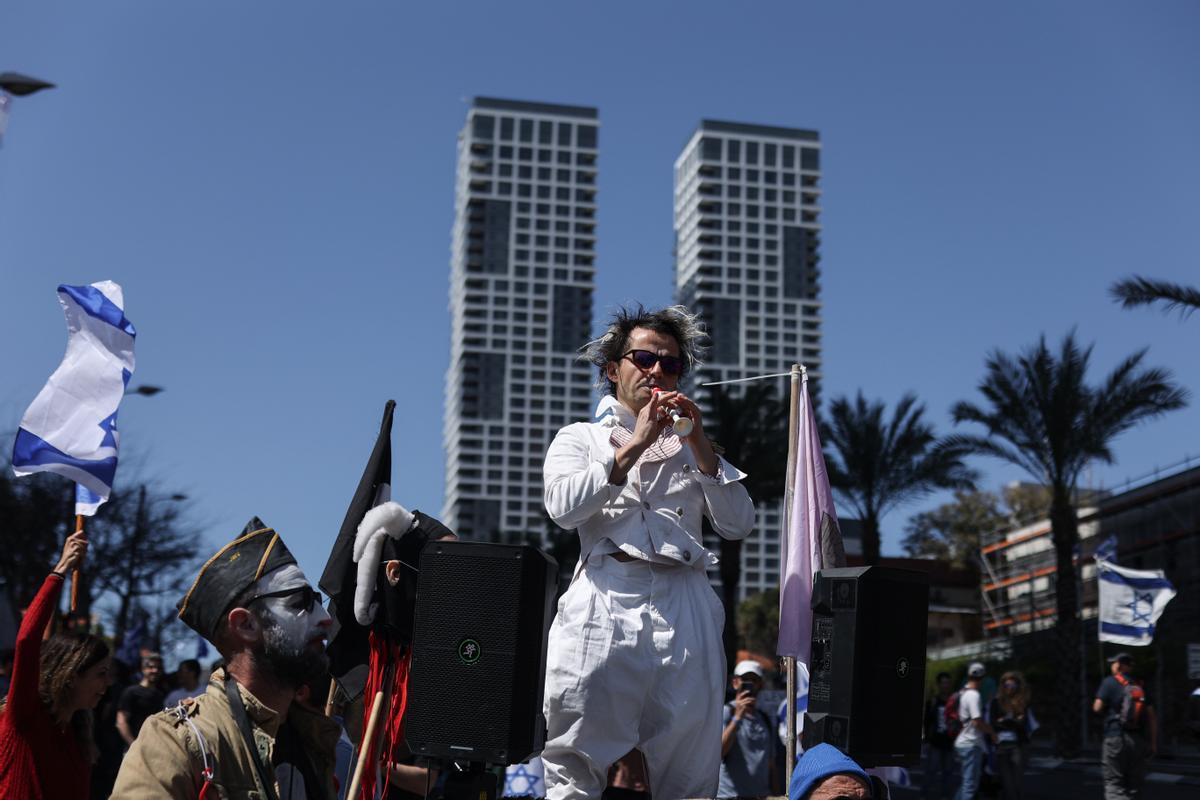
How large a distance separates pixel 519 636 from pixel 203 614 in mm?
1071

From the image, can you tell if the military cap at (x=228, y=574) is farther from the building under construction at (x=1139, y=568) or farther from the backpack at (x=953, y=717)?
the building under construction at (x=1139, y=568)

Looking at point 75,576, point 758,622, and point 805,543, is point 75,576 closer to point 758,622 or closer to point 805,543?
point 805,543

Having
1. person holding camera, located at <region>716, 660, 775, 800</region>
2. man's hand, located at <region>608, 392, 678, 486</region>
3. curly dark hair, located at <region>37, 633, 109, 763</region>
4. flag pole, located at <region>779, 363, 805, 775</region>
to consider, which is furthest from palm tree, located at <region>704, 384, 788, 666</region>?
man's hand, located at <region>608, 392, 678, 486</region>

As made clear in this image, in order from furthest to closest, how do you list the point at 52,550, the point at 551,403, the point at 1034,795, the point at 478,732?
the point at 551,403
the point at 52,550
the point at 1034,795
the point at 478,732

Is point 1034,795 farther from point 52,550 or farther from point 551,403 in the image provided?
point 551,403

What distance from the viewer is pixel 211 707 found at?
310 cm

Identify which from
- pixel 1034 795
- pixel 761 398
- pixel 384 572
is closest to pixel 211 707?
pixel 384 572

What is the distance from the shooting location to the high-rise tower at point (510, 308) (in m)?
182

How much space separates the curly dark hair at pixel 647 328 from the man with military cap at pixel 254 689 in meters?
1.87

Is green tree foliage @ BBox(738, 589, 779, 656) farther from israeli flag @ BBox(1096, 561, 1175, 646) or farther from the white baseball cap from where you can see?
the white baseball cap

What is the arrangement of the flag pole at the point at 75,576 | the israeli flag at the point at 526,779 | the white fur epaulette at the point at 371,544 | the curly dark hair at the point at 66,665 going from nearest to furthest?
the white fur epaulette at the point at 371,544
the curly dark hair at the point at 66,665
the flag pole at the point at 75,576
the israeli flag at the point at 526,779

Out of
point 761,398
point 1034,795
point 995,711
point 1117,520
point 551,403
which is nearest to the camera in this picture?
point 995,711

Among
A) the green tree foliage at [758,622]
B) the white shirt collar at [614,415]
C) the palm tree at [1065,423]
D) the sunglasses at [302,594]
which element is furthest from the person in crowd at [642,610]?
the green tree foliage at [758,622]

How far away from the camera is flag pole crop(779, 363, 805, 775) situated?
17.0ft
